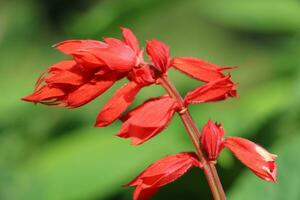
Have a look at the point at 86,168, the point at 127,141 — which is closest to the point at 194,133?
the point at 86,168

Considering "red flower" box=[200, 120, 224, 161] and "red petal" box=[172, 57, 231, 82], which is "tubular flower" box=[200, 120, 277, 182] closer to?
"red flower" box=[200, 120, 224, 161]

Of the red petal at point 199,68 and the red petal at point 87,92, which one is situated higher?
the red petal at point 87,92

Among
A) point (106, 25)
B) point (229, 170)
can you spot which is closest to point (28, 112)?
point (106, 25)

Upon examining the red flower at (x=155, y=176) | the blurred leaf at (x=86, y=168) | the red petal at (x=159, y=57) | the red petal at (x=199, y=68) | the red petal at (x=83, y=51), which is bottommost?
the blurred leaf at (x=86, y=168)

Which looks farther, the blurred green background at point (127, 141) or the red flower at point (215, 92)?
the blurred green background at point (127, 141)

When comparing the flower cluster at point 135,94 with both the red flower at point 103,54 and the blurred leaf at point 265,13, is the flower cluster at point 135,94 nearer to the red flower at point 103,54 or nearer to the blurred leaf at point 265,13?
the red flower at point 103,54

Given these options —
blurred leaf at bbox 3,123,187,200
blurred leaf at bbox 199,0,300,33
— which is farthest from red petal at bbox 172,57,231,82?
blurred leaf at bbox 199,0,300,33

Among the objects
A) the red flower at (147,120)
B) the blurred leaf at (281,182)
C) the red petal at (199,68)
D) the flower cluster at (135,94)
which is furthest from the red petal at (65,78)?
the blurred leaf at (281,182)

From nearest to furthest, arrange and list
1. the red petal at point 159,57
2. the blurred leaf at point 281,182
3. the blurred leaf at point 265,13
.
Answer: the red petal at point 159,57, the blurred leaf at point 281,182, the blurred leaf at point 265,13
